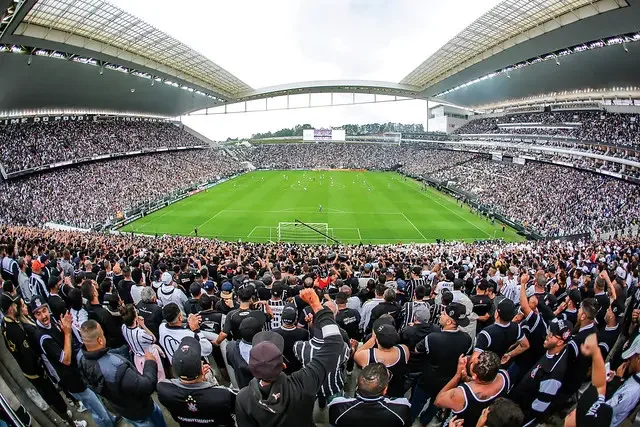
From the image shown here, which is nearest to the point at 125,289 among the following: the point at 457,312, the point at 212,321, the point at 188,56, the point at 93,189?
the point at 212,321

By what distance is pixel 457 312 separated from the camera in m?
4.57

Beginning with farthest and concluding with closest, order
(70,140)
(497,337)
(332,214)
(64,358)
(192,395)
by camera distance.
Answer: (70,140) < (332,214) < (497,337) < (64,358) < (192,395)

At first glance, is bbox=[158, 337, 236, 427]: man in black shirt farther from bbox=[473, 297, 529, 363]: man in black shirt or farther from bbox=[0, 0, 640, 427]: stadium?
bbox=[473, 297, 529, 363]: man in black shirt

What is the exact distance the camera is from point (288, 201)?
155 feet

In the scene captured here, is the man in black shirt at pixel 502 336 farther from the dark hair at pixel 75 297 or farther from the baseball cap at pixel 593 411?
the dark hair at pixel 75 297

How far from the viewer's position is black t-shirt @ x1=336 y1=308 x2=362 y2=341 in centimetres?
571

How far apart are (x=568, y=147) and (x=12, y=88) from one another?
57.7 metres

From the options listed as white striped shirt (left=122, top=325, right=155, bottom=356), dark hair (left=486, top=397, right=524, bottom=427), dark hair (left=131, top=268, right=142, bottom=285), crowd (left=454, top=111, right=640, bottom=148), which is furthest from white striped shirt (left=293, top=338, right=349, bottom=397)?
crowd (left=454, top=111, right=640, bottom=148)

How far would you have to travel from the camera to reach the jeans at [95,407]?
4.87 metres

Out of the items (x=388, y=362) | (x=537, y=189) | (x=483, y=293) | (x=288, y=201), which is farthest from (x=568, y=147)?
(x=388, y=362)

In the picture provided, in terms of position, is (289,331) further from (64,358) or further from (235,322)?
(64,358)

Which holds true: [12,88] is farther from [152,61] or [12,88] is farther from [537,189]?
[537,189]

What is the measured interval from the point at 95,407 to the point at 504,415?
15.6 ft

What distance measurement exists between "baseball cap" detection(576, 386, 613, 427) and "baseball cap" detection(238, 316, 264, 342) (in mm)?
2988
